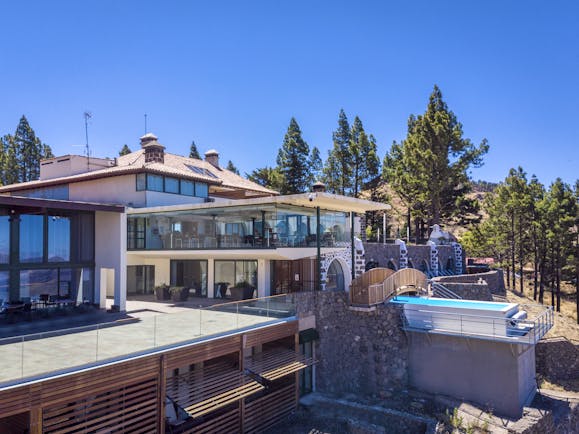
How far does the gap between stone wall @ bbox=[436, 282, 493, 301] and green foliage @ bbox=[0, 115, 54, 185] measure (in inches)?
1506

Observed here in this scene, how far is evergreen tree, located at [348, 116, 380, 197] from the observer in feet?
129

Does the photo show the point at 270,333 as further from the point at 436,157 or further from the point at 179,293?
the point at 436,157

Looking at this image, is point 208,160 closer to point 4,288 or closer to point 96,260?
point 96,260

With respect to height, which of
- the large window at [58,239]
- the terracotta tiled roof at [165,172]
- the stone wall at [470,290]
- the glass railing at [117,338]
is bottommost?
the stone wall at [470,290]

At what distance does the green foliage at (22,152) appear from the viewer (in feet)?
132

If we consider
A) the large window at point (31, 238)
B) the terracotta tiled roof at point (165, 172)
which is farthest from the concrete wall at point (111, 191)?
the large window at point (31, 238)

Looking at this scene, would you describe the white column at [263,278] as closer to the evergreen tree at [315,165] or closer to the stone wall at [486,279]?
the stone wall at [486,279]

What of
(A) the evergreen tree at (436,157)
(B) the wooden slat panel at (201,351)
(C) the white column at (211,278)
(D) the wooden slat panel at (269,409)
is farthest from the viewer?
(A) the evergreen tree at (436,157)

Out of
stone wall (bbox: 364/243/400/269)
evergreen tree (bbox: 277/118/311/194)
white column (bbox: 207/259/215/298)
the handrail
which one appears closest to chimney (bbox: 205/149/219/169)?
evergreen tree (bbox: 277/118/311/194)

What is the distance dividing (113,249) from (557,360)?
23.1 m

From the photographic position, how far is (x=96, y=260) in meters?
17.3

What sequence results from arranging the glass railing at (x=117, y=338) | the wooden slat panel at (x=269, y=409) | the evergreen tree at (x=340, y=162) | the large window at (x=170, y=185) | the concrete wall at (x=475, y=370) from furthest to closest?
the evergreen tree at (x=340, y=162) < the large window at (x=170, y=185) < the concrete wall at (x=475, y=370) < the wooden slat panel at (x=269, y=409) < the glass railing at (x=117, y=338)

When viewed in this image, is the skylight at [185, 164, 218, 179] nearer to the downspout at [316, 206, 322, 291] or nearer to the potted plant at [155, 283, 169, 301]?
the potted plant at [155, 283, 169, 301]

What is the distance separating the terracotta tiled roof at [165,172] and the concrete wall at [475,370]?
573 inches
